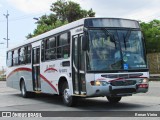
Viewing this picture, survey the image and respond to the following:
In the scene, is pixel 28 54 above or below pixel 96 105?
above

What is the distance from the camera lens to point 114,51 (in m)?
12.5

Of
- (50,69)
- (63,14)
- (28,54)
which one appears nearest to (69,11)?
(63,14)

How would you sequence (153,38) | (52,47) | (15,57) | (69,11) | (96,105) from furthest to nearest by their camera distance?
(69,11), (153,38), (15,57), (52,47), (96,105)

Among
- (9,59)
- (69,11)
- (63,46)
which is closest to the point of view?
(63,46)

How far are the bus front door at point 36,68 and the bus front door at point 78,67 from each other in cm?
463

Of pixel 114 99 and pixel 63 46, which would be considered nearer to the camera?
pixel 63 46

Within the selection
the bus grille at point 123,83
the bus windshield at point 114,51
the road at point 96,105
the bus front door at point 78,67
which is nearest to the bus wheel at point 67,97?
the road at point 96,105

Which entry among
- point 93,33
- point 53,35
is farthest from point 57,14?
point 93,33

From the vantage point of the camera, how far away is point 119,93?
12.2 m

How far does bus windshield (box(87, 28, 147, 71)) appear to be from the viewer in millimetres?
12328

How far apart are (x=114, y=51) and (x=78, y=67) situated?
1.46 m

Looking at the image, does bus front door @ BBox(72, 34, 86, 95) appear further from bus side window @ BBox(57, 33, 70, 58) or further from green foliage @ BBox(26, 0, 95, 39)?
green foliage @ BBox(26, 0, 95, 39)

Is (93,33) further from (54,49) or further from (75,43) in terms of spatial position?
(54,49)

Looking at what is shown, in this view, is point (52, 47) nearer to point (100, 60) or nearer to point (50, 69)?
point (50, 69)
